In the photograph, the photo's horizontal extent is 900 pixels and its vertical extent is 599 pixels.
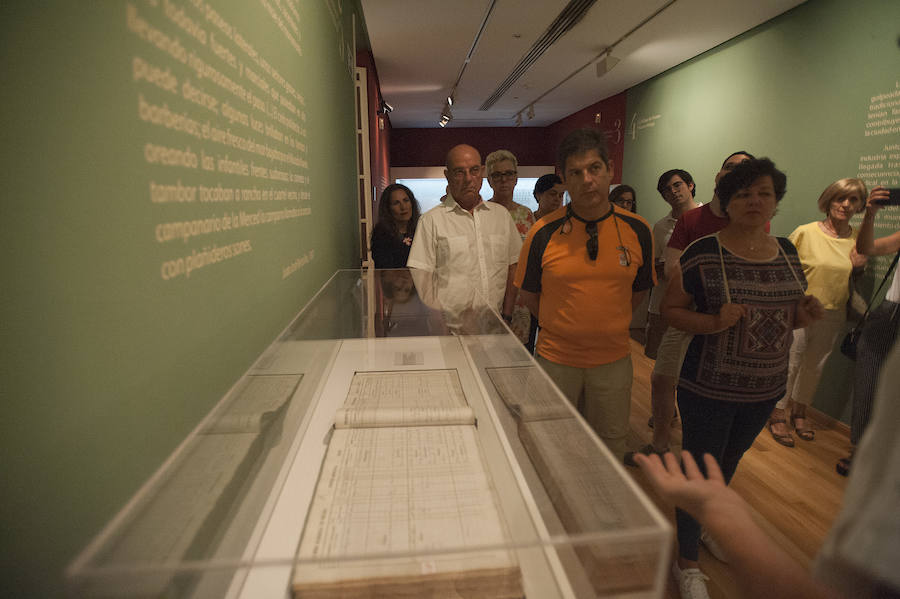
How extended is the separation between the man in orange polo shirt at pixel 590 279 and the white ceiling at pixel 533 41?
3.20 m

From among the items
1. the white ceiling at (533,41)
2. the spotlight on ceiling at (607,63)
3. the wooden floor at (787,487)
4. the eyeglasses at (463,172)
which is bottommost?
the wooden floor at (787,487)

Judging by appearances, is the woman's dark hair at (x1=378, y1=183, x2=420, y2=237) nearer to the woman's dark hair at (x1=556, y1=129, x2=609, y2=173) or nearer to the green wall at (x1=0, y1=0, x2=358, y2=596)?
the woman's dark hair at (x1=556, y1=129, x2=609, y2=173)

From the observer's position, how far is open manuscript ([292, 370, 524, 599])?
61cm

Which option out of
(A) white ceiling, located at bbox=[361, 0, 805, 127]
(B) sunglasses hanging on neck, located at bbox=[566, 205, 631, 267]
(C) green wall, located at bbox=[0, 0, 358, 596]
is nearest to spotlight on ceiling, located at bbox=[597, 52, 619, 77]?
(A) white ceiling, located at bbox=[361, 0, 805, 127]

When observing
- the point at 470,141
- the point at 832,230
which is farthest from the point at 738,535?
the point at 470,141

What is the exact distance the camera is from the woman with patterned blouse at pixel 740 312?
67.8 inches

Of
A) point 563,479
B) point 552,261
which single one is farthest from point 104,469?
point 552,261

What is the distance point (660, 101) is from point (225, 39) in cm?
683

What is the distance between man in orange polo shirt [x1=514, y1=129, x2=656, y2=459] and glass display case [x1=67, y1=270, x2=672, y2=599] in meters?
0.55

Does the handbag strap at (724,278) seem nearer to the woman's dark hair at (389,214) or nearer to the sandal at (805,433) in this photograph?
the woman's dark hair at (389,214)

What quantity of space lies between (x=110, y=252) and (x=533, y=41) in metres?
5.75

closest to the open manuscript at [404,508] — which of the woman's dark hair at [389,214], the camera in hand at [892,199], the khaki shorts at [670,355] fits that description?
the khaki shorts at [670,355]

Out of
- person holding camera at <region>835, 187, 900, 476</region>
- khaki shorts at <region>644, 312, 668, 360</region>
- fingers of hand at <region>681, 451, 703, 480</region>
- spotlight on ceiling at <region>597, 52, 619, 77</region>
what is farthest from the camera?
spotlight on ceiling at <region>597, 52, 619, 77</region>

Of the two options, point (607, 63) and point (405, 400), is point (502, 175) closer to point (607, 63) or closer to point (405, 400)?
point (405, 400)
